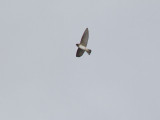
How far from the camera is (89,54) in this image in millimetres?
95188

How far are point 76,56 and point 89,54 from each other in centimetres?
217

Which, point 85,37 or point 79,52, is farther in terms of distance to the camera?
point 79,52

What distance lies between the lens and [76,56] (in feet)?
315

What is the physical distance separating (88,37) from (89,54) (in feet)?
8.39

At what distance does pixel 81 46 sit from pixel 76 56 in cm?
178

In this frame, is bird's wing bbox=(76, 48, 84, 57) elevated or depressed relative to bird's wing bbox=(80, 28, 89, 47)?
depressed

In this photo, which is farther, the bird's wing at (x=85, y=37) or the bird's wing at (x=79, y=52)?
the bird's wing at (x=79, y=52)

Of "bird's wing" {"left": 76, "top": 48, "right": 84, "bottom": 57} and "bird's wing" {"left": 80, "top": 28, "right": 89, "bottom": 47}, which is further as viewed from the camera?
"bird's wing" {"left": 76, "top": 48, "right": 84, "bottom": 57}

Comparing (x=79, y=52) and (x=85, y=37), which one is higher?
(x=85, y=37)

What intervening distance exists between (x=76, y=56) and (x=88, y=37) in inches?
142

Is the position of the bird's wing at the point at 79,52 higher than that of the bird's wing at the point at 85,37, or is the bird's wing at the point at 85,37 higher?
the bird's wing at the point at 85,37

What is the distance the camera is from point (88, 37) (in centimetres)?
9475
